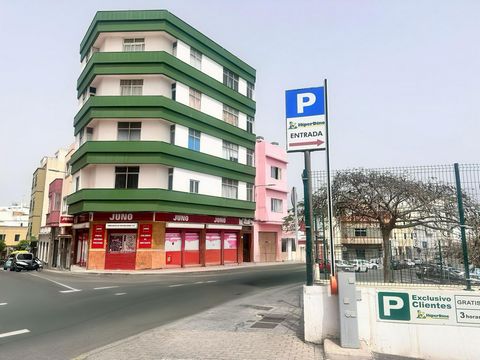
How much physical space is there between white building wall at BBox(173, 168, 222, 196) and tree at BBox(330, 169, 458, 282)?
1897 centimetres

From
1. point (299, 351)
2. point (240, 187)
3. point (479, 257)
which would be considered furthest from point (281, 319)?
point (240, 187)

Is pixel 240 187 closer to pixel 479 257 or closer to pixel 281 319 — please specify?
pixel 281 319

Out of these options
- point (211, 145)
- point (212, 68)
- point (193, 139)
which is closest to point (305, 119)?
point (193, 139)

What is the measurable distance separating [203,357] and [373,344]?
344 centimetres

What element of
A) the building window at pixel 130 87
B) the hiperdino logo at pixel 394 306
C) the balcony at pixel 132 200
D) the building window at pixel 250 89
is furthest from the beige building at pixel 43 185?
the hiperdino logo at pixel 394 306

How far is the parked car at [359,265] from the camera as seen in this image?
27.2ft

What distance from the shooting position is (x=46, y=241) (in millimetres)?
51875

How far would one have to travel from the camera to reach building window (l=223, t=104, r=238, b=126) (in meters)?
37.9

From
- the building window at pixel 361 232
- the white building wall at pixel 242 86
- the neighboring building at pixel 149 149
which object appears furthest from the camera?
the white building wall at pixel 242 86

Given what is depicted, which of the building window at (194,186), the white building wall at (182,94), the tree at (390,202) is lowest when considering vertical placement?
the tree at (390,202)

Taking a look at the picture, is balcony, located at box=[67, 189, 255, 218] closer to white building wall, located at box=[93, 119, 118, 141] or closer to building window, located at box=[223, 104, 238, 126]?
white building wall, located at box=[93, 119, 118, 141]

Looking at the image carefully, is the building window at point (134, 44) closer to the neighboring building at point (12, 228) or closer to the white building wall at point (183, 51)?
the white building wall at point (183, 51)

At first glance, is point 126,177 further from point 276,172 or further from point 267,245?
point 276,172

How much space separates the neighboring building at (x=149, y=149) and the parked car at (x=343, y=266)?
21660 millimetres
